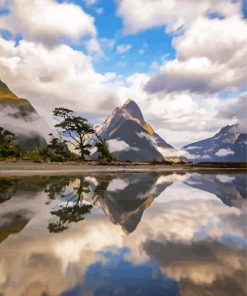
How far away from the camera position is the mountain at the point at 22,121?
502 ft

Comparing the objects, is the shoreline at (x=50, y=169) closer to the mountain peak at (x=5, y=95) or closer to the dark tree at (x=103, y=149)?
the dark tree at (x=103, y=149)

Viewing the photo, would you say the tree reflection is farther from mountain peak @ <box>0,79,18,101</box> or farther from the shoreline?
mountain peak @ <box>0,79,18,101</box>

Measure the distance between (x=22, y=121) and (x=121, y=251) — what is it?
162 meters

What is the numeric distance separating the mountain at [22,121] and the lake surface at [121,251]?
5572 inches

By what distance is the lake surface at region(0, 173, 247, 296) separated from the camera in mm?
5094

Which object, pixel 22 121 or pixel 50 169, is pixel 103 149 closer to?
pixel 50 169

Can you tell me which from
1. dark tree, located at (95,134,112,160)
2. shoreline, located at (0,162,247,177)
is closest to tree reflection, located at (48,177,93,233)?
shoreline, located at (0,162,247,177)

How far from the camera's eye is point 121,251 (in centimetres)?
706

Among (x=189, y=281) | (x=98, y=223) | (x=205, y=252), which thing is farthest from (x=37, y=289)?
(x=98, y=223)

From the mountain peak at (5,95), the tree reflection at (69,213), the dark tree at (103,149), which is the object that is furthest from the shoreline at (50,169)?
the mountain peak at (5,95)

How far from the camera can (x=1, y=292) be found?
187 inches

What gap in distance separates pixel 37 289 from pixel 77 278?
69 cm

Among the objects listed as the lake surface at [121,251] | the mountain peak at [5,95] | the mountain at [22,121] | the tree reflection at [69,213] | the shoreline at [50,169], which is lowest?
the lake surface at [121,251]

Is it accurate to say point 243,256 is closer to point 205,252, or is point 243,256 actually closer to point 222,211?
point 205,252
